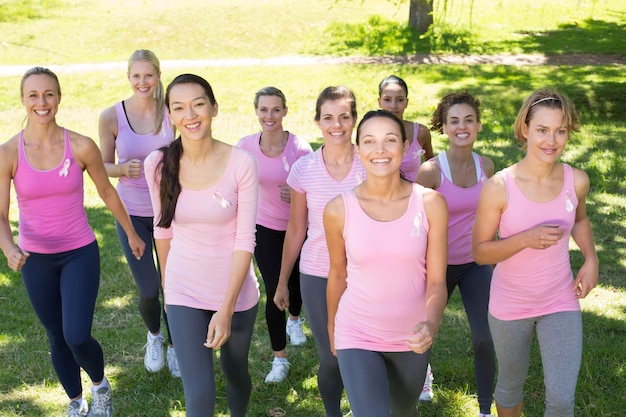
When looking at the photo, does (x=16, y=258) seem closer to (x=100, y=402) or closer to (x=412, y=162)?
(x=100, y=402)

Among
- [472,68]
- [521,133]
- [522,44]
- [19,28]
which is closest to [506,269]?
[521,133]

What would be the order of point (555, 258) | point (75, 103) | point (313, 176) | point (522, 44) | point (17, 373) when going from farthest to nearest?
1. point (522, 44)
2. point (75, 103)
3. point (17, 373)
4. point (313, 176)
5. point (555, 258)

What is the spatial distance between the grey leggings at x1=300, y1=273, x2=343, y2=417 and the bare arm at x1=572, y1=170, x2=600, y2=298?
1.41 m

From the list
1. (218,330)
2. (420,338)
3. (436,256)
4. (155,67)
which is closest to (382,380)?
(420,338)

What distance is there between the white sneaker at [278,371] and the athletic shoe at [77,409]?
1.27 m

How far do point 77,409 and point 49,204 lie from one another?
1.36m

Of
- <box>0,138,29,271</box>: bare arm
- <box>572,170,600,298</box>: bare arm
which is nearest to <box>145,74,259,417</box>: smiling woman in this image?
<box>0,138,29,271</box>: bare arm

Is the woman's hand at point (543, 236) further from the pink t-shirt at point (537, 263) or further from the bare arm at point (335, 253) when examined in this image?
the bare arm at point (335, 253)

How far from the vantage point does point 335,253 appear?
3961 mm

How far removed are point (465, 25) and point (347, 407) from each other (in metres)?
16.2

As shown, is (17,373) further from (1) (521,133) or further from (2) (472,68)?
(2) (472,68)

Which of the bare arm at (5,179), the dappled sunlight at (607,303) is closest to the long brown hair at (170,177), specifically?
the bare arm at (5,179)

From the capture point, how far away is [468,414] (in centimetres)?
523

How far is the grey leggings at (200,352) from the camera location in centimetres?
401
